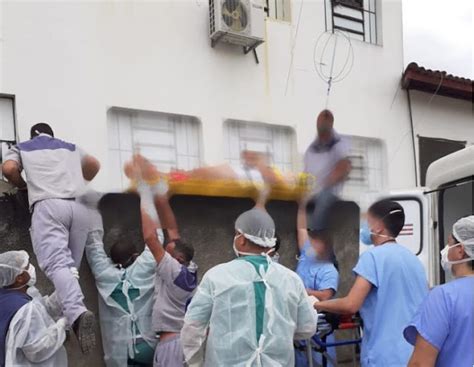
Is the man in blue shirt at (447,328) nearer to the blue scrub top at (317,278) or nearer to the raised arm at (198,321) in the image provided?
the raised arm at (198,321)

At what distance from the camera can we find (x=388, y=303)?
3229 millimetres

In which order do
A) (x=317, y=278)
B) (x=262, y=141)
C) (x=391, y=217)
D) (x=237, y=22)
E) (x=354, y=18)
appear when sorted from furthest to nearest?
(x=354, y=18), (x=262, y=141), (x=237, y=22), (x=317, y=278), (x=391, y=217)

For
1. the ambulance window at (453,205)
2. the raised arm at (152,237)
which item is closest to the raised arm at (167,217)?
the raised arm at (152,237)

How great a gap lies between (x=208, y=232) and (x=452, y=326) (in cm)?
277

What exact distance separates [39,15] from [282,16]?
124 inches

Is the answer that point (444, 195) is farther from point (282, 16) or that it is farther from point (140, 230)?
point (282, 16)

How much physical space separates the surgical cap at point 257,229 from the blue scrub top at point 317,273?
1.62 metres

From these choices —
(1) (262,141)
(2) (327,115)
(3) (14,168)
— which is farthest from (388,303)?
(2) (327,115)

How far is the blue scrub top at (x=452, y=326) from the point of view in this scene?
232 cm

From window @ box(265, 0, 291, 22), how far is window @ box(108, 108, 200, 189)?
6.26 ft

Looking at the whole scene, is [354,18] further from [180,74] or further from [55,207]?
[55,207]

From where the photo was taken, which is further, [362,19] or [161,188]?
[362,19]

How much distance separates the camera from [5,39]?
5121 mm

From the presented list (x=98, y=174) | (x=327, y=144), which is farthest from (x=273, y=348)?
(x=327, y=144)
